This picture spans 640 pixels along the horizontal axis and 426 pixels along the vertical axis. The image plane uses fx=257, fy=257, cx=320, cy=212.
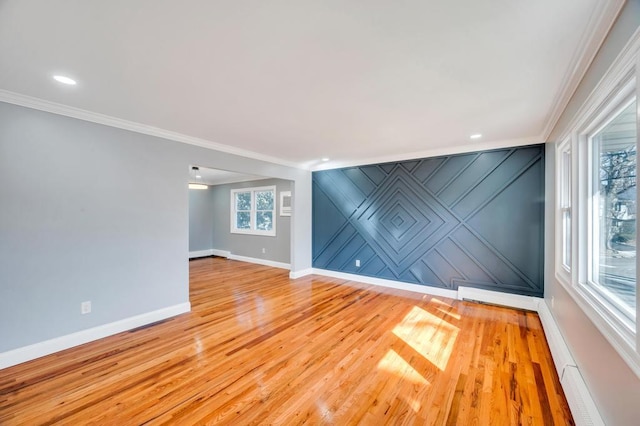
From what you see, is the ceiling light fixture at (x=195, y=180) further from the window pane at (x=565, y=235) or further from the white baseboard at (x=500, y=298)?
the window pane at (x=565, y=235)

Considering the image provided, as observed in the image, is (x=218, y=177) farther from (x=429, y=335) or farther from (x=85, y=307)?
(x=429, y=335)

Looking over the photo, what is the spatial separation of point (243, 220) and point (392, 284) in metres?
4.68

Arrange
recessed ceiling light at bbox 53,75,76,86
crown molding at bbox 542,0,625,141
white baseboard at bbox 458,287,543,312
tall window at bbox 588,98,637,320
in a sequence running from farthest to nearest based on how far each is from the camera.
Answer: white baseboard at bbox 458,287,543,312
recessed ceiling light at bbox 53,75,76,86
tall window at bbox 588,98,637,320
crown molding at bbox 542,0,625,141

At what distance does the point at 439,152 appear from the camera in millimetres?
4320

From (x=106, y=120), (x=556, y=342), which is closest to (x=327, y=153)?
(x=106, y=120)

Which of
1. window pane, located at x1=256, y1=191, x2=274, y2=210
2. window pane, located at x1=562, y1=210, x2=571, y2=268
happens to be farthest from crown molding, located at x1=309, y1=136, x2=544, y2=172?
window pane, located at x1=256, y1=191, x2=274, y2=210

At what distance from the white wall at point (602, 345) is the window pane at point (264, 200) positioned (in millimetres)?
5787

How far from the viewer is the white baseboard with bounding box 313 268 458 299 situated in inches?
168

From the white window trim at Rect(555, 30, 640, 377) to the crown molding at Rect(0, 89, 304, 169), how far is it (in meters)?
4.02

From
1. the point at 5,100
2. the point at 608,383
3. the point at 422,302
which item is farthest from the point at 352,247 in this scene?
the point at 5,100

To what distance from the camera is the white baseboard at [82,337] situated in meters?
2.37

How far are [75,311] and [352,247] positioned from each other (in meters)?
4.20

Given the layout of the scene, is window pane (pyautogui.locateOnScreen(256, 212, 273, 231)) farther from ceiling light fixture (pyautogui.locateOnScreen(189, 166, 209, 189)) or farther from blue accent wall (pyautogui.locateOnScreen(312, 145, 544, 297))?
blue accent wall (pyautogui.locateOnScreen(312, 145, 544, 297))

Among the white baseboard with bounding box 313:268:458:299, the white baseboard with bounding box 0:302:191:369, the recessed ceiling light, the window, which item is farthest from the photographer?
the window
